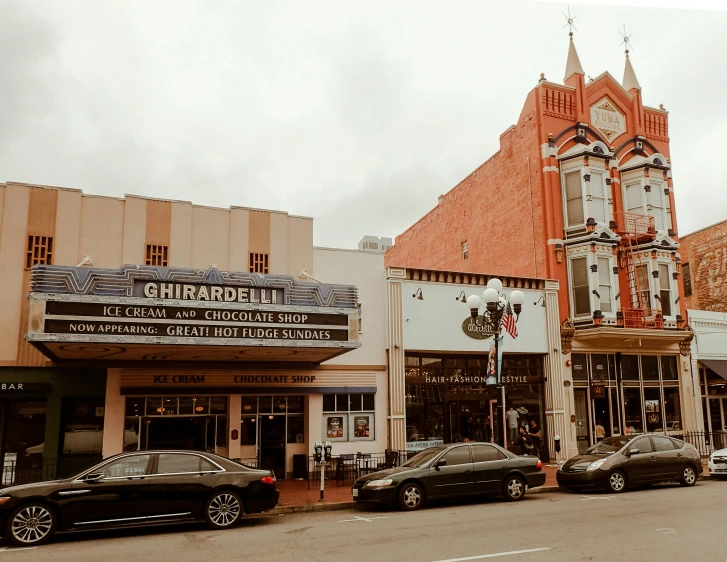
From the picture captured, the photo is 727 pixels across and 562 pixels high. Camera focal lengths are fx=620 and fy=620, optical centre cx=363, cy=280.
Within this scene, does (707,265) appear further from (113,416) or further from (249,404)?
(113,416)

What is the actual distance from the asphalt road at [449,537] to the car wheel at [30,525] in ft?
0.75

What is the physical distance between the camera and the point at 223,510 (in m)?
11.7

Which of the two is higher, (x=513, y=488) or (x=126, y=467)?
(x=126, y=467)

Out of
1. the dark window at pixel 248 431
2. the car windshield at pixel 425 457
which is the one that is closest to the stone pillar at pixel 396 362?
the dark window at pixel 248 431

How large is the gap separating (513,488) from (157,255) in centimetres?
1224

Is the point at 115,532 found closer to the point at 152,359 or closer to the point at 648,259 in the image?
the point at 152,359

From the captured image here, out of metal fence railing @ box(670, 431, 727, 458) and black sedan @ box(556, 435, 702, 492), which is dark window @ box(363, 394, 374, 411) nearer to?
black sedan @ box(556, 435, 702, 492)

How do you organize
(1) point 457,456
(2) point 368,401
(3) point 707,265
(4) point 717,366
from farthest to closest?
(3) point 707,265 → (4) point 717,366 → (2) point 368,401 → (1) point 457,456

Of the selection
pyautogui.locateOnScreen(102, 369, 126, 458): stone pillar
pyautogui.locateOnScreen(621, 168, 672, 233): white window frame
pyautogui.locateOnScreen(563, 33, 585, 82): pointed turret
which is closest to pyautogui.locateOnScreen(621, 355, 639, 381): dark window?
pyautogui.locateOnScreen(621, 168, 672, 233): white window frame

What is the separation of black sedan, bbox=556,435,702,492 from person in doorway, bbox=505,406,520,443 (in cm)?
612

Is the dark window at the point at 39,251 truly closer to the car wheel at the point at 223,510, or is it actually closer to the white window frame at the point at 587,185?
the car wheel at the point at 223,510

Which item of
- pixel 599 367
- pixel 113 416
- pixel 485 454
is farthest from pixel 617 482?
pixel 113 416

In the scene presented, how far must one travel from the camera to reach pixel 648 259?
25.6 meters

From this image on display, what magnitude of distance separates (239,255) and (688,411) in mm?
19249
